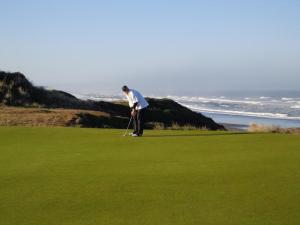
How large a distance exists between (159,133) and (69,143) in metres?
3.60

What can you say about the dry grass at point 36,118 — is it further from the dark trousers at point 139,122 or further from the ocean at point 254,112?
the ocean at point 254,112

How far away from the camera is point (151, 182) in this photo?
347 inches

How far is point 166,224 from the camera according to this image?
6.73 metres

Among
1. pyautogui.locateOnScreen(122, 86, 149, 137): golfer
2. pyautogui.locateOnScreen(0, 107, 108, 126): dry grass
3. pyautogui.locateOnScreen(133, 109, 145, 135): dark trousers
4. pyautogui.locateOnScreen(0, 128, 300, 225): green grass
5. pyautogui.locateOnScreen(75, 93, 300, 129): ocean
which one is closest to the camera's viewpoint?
pyautogui.locateOnScreen(0, 128, 300, 225): green grass

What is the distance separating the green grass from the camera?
7.08 meters

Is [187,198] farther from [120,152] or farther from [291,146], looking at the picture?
[291,146]

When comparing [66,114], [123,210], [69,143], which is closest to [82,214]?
[123,210]

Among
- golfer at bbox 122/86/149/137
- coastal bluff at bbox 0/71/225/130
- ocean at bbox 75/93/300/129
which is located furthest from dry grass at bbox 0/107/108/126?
ocean at bbox 75/93/300/129

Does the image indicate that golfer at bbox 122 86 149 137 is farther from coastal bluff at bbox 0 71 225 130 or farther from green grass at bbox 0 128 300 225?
coastal bluff at bbox 0 71 225 130

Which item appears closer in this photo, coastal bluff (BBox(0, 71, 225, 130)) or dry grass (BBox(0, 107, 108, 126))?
dry grass (BBox(0, 107, 108, 126))

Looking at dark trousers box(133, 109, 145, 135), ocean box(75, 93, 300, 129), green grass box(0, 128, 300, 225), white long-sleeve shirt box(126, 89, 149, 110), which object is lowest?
green grass box(0, 128, 300, 225)

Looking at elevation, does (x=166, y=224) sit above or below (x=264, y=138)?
below

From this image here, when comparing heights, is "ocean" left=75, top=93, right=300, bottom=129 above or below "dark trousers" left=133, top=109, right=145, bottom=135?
above

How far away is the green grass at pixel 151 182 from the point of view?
279 inches
